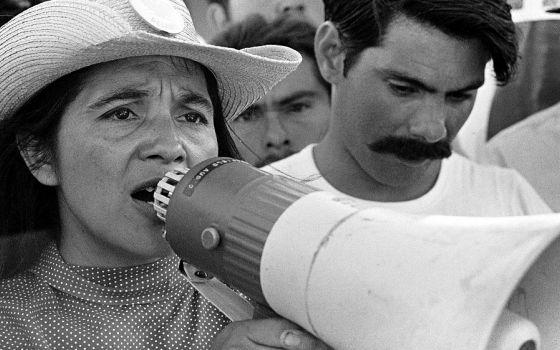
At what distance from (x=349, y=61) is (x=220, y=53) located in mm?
A: 1038

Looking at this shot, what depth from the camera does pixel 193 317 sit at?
201 centimetres

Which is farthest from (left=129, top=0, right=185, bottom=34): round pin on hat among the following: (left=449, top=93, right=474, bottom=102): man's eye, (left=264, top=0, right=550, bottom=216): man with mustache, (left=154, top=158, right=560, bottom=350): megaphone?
(left=449, top=93, right=474, bottom=102): man's eye

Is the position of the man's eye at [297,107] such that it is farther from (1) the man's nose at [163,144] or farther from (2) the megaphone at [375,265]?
(2) the megaphone at [375,265]

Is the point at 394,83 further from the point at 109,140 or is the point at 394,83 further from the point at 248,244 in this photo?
the point at 248,244

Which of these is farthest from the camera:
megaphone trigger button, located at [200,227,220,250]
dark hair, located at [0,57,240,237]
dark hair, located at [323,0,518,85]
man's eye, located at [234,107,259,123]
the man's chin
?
man's eye, located at [234,107,259,123]

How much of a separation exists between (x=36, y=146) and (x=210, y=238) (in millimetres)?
635

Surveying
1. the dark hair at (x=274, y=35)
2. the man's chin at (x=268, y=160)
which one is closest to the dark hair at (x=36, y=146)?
the man's chin at (x=268, y=160)

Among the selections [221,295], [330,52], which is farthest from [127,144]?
[330,52]

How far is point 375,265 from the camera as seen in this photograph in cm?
124

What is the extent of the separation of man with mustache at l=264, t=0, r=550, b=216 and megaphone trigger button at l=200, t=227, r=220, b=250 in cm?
115

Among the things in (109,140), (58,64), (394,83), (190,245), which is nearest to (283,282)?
(190,245)

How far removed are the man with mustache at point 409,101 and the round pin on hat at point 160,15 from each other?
0.91 m

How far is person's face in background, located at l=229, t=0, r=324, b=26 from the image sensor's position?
3859mm

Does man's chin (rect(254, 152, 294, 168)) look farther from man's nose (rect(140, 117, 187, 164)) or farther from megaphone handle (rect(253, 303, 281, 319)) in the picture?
megaphone handle (rect(253, 303, 281, 319))
